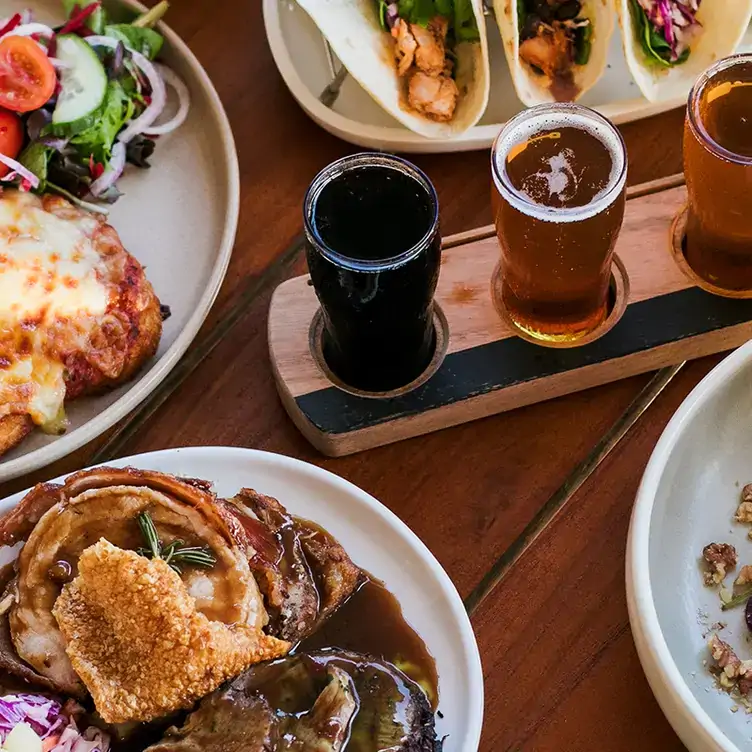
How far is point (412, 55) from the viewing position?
7.10 ft

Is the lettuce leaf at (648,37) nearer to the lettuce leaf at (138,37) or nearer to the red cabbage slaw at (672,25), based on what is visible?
the red cabbage slaw at (672,25)

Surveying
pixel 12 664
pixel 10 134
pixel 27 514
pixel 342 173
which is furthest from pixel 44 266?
pixel 12 664

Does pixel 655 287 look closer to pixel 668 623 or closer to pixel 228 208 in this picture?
pixel 668 623

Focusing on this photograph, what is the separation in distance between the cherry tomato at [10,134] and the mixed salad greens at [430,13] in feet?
2.62

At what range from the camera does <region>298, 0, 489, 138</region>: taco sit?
83.5 inches

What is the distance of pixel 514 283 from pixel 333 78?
68 cm

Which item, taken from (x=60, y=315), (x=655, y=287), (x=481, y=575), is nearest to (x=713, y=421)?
(x=655, y=287)

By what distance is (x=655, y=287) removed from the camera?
199 cm

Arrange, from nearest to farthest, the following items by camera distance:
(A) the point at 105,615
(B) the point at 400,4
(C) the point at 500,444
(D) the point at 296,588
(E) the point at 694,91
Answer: (A) the point at 105,615 → (D) the point at 296,588 → (E) the point at 694,91 → (C) the point at 500,444 → (B) the point at 400,4

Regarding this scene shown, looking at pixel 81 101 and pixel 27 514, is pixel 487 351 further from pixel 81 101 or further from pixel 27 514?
pixel 81 101

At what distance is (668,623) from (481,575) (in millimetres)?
331

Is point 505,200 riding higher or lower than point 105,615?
higher

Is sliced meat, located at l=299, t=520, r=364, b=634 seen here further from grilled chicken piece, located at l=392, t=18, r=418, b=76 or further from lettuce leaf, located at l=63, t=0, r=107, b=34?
lettuce leaf, located at l=63, t=0, r=107, b=34

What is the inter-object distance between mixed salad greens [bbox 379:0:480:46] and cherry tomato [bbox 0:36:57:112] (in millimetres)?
714
